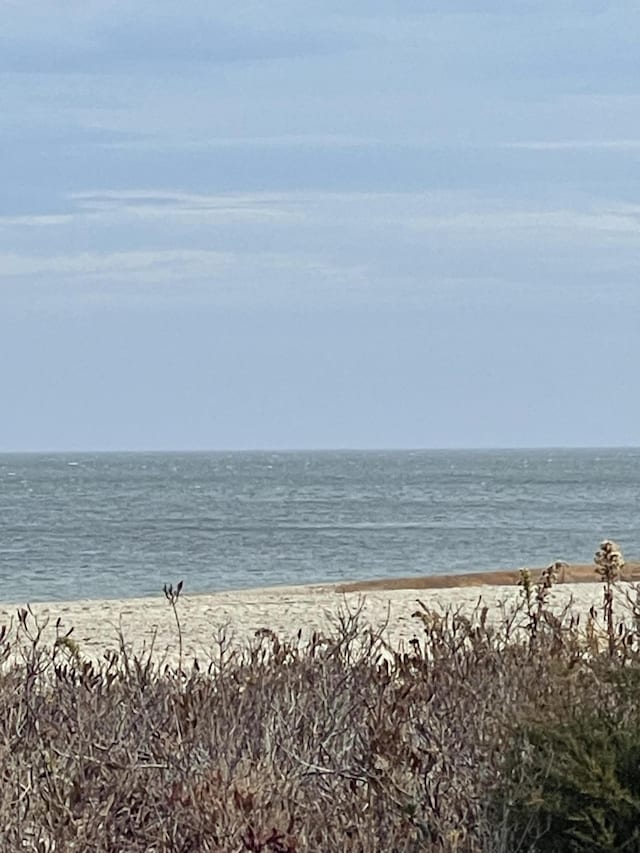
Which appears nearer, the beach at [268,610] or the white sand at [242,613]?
the beach at [268,610]

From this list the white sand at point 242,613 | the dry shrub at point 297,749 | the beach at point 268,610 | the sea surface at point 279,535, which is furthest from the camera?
the sea surface at point 279,535

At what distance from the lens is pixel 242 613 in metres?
22.6

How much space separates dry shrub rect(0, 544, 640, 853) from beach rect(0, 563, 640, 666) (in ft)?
25.5

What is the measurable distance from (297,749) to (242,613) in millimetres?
17033

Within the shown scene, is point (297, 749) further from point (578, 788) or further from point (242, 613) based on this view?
point (242, 613)

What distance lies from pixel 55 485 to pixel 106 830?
126819mm

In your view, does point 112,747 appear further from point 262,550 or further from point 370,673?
point 262,550

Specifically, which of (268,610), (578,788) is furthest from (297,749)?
(268,610)

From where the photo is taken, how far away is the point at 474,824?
508cm

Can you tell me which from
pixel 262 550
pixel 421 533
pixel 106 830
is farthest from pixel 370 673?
pixel 421 533

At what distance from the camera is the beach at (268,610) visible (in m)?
18.1

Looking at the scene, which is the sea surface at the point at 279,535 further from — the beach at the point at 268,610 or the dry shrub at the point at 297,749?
the dry shrub at the point at 297,749

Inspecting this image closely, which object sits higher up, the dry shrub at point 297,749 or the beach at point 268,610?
the dry shrub at point 297,749

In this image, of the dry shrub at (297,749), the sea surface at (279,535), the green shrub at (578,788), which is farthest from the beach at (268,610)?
the green shrub at (578,788)
